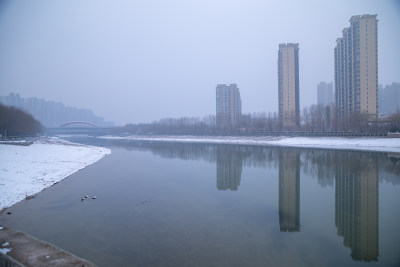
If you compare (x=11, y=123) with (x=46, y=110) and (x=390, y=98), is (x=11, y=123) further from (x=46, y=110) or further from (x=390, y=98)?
(x=390, y=98)

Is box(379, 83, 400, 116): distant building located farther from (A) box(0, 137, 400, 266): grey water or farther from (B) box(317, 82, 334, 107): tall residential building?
(A) box(0, 137, 400, 266): grey water

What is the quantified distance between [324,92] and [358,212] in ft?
412

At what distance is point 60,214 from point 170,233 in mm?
3926

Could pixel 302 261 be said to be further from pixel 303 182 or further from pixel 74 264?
pixel 303 182

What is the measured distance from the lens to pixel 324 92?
11712cm

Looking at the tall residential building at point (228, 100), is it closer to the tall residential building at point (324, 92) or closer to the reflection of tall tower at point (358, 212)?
the tall residential building at point (324, 92)

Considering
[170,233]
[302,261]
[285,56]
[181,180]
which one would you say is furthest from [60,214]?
[285,56]

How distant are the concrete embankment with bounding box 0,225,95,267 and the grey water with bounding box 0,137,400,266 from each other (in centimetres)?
55

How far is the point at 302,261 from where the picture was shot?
4.55 metres

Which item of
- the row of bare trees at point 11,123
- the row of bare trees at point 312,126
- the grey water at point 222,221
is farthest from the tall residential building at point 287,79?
the row of bare trees at point 11,123

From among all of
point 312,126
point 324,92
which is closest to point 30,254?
point 312,126

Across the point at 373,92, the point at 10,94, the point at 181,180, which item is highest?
the point at 10,94

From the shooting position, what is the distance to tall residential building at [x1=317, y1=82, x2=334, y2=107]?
371 feet

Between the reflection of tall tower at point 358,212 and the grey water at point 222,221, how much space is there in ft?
0.09
